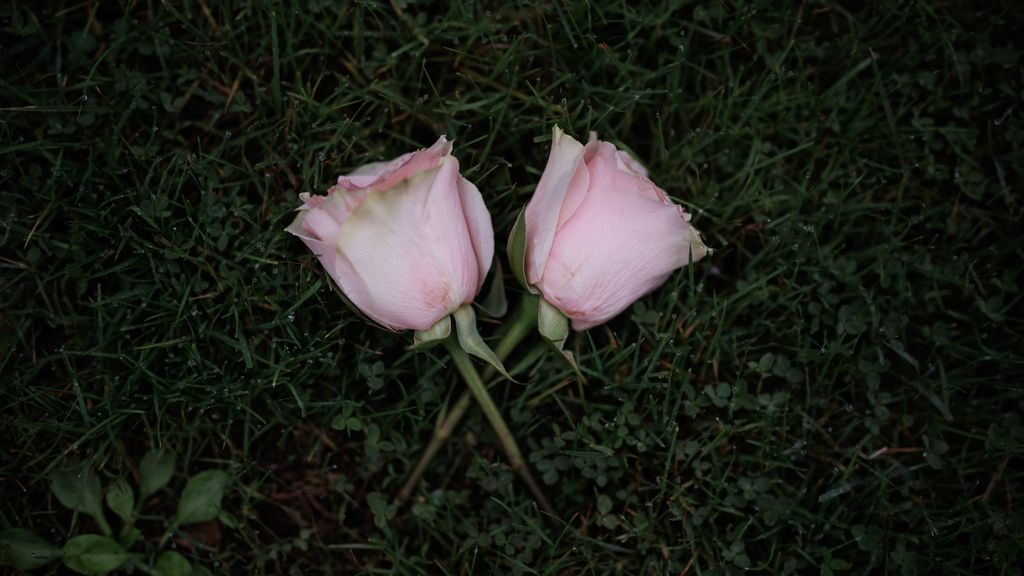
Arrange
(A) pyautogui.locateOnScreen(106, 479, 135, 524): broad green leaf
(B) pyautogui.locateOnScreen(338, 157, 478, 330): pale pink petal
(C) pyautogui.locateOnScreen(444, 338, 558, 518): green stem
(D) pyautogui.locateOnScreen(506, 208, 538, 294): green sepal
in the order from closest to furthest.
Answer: (B) pyautogui.locateOnScreen(338, 157, 478, 330): pale pink petal < (D) pyautogui.locateOnScreen(506, 208, 538, 294): green sepal < (C) pyautogui.locateOnScreen(444, 338, 558, 518): green stem < (A) pyautogui.locateOnScreen(106, 479, 135, 524): broad green leaf

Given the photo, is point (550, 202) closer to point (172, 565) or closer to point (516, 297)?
point (516, 297)

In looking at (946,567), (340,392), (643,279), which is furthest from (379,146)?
(946,567)

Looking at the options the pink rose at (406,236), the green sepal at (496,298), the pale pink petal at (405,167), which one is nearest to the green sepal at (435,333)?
the pink rose at (406,236)

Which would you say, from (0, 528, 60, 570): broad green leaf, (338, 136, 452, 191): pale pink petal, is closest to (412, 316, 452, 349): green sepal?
(338, 136, 452, 191): pale pink petal

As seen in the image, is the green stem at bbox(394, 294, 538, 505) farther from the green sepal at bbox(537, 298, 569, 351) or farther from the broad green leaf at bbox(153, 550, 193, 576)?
the broad green leaf at bbox(153, 550, 193, 576)

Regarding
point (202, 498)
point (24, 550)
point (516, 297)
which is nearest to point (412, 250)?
point (516, 297)

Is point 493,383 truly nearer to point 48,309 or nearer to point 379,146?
point 379,146
